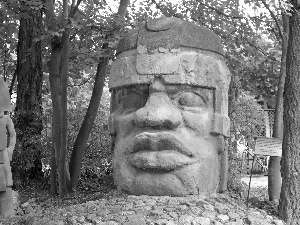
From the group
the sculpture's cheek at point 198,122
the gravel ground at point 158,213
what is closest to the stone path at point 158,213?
the gravel ground at point 158,213

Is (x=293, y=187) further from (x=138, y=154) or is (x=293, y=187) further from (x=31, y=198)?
(x=31, y=198)

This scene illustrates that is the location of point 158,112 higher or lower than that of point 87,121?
higher

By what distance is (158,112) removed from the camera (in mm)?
4473

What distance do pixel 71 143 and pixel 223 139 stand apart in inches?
194

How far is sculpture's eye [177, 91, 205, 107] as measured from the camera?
4.72 metres

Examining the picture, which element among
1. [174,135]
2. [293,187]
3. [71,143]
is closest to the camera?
[174,135]

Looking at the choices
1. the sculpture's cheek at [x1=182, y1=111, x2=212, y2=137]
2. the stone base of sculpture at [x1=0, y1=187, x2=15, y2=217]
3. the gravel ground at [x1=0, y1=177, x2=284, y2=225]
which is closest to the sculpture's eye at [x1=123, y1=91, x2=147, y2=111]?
the sculpture's cheek at [x1=182, y1=111, x2=212, y2=137]

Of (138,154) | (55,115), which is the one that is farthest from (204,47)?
(55,115)

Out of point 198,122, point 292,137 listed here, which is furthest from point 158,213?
point 292,137

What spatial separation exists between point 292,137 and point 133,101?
1.90m

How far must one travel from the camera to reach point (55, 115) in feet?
24.0

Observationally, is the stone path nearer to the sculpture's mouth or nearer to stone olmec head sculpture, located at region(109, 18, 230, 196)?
stone olmec head sculpture, located at region(109, 18, 230, 196)

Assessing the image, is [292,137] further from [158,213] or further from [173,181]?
[158,213]

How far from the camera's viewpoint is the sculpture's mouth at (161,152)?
14.7ft
